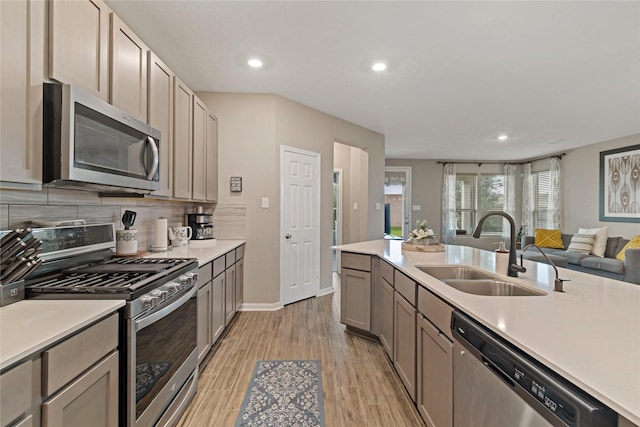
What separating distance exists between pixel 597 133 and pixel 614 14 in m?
4.13

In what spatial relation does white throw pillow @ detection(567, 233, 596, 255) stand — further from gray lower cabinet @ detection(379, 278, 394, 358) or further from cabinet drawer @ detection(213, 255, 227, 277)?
cabinet drawer @ detection(213, 255, 227, 277)

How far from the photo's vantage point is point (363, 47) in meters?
2.61

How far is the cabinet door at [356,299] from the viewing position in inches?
111

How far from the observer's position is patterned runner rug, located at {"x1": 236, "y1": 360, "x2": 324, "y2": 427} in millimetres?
1790

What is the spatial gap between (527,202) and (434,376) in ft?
25.9

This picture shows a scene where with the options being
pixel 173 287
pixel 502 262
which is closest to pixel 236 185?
pixel 173 287

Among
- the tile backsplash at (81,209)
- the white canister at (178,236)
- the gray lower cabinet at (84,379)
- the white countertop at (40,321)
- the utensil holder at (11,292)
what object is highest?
the tile backsplash at (81,209)

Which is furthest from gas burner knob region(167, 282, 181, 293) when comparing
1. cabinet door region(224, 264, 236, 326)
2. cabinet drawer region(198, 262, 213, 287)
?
cabinet door region(224, 264, 236, 326)

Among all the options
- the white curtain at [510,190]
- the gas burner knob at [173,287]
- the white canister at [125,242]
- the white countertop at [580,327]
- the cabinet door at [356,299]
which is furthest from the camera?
the white curtain at [510,190]

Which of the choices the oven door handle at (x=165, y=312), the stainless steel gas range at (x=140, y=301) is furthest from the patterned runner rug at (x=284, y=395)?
the oven door handle at (x=165, y=312)

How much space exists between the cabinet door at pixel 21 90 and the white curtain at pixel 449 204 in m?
8.01

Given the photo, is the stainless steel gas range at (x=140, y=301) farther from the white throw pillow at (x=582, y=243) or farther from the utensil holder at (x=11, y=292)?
the white throw pillow at (x=582, y=243)

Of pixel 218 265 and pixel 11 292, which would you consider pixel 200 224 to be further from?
pixel 11 292

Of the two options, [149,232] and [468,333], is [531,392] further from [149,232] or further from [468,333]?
[149,232]
